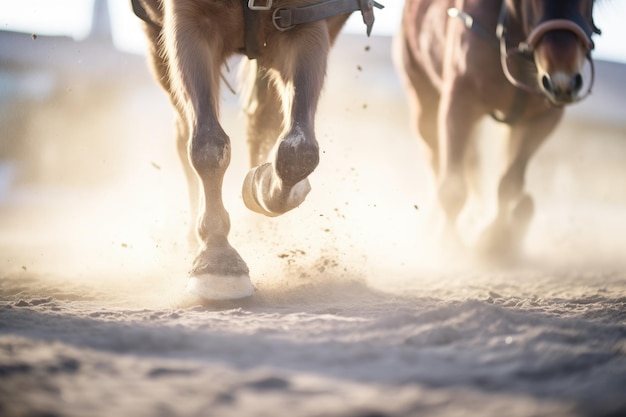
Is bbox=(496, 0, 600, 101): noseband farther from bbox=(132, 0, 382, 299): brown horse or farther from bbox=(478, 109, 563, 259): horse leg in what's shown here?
bbox=(132, 0, 382, 299): brown horse

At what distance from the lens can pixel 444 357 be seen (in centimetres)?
162

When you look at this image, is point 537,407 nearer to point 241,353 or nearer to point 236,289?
point 241,353

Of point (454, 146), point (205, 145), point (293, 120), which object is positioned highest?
point (454, 146)

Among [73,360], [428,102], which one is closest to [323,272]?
[73,360]

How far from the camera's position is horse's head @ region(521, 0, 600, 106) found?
3.36 metres

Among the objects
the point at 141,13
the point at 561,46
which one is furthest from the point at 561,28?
the point at 141,13

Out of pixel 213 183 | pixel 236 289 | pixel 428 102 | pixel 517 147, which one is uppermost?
pixel 428 102

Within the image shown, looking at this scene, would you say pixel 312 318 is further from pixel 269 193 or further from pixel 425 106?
pixel 425 106

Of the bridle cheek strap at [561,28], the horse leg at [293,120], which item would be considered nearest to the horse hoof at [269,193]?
the horse leg at [293,120]

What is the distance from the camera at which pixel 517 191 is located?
445 cm

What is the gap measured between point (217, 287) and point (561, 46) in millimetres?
2266

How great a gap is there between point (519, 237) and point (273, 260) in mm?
1993

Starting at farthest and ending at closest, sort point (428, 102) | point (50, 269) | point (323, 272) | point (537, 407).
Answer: point (428, 102) → point (50, 269) → point (323, 272) → point (537, 407)

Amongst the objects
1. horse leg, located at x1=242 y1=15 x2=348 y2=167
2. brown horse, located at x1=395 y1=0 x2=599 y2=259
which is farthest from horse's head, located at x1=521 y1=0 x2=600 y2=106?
horse leg, located at x1=242 y1=15 x2=348 y2=167
